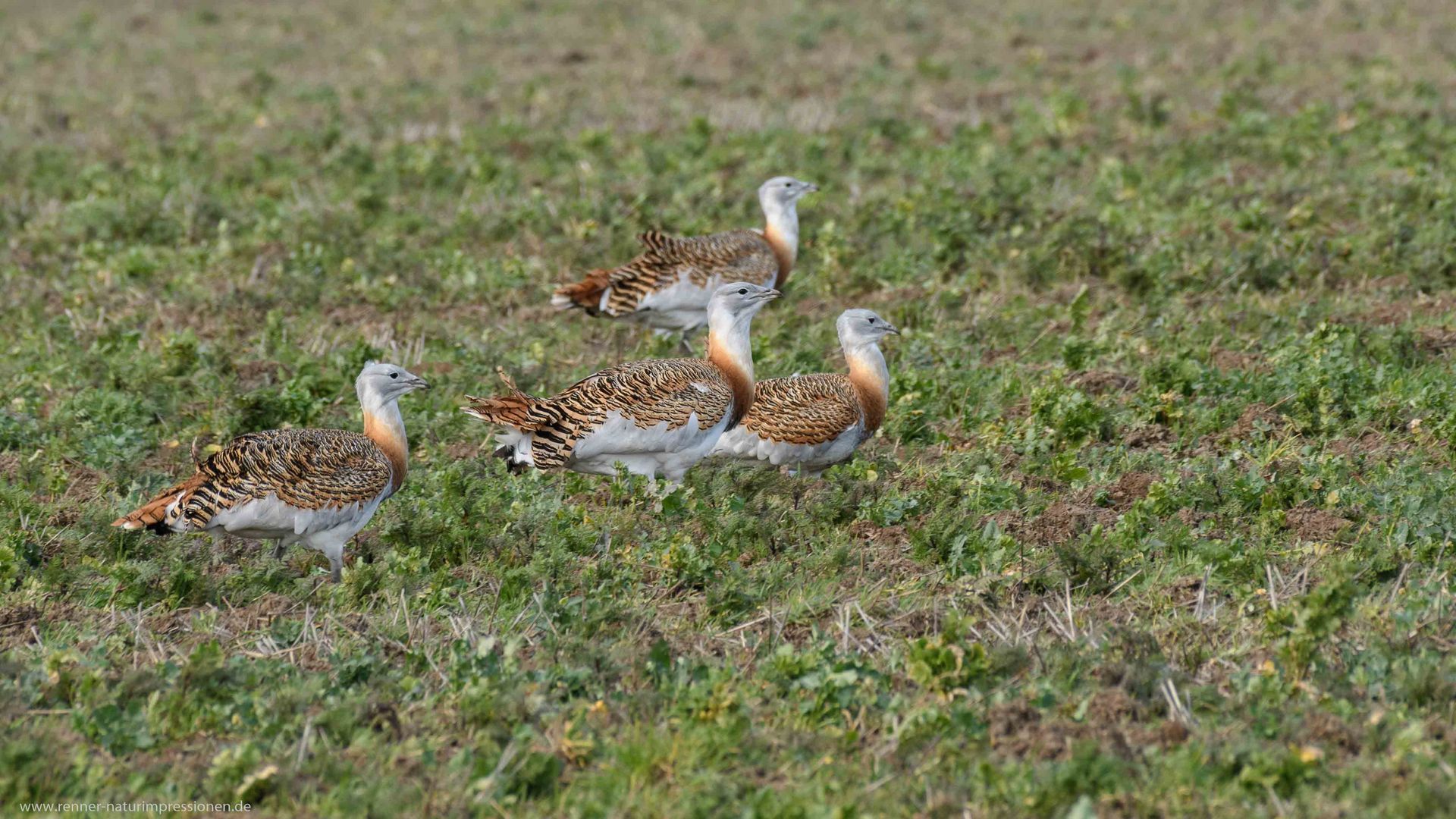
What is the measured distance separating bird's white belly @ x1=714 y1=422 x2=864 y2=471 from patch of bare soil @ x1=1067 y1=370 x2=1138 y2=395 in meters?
1.67

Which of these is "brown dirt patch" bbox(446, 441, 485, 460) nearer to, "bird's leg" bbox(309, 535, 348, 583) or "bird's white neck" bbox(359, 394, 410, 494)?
"bird's white neck" bbox(359, 394, 410, 494)

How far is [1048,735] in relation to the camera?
5.42 metres

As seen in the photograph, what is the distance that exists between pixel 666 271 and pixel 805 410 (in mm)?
2478

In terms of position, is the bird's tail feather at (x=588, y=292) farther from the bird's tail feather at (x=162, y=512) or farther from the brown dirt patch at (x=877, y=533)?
the bird's tail feather at (x=162, y=512)

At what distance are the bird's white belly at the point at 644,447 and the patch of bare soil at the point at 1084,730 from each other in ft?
9.58

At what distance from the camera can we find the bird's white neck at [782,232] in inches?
446

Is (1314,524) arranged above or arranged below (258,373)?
above

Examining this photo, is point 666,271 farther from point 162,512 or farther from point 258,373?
point 162,512

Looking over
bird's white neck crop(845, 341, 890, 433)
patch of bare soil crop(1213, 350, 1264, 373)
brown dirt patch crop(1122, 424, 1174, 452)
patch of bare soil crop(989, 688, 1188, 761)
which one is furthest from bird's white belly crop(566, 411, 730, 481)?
patch of bare soil crop(1213, 350, 1264, 373)

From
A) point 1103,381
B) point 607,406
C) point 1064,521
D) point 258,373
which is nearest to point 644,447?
point 607,406

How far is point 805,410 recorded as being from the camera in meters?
8.38

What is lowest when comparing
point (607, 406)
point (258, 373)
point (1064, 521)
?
point (258, 373)

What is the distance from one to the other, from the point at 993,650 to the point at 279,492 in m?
3.06

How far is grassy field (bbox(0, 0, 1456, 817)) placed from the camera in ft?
17.7
